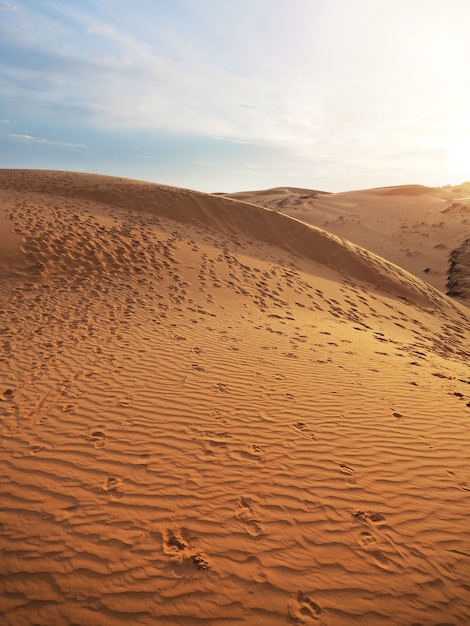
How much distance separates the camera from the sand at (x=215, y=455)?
2.69m

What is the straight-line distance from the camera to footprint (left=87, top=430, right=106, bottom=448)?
4094 millimetres

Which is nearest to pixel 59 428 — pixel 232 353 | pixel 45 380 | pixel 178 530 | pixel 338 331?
pixel 45 380

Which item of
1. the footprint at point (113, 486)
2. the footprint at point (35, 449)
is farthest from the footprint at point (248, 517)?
the footprint at point (35, 449)

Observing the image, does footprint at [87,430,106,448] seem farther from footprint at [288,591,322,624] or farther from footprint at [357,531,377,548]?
footprint at [357,531,377,548]

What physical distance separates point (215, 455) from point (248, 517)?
0.89 metres

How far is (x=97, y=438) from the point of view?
4199 mm

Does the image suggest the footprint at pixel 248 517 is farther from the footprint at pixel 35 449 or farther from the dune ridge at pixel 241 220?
the dune ridge at pixel 241 220

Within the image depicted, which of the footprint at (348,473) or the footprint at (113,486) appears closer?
the footprint at (113,486)

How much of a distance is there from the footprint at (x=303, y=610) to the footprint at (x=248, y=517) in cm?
58

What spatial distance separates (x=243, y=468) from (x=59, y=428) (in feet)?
7.30

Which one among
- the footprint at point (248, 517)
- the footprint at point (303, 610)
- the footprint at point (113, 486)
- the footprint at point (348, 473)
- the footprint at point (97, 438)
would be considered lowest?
the footprint at point (303, 610)

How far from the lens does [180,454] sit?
4.07 m

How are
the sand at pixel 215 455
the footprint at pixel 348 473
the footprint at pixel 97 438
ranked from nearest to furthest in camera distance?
the sand at pixel 215 455, the footprint at pixel 348 473, the footprint at pixel 97 438

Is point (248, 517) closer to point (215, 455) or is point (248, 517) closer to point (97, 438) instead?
point (215, 455)
